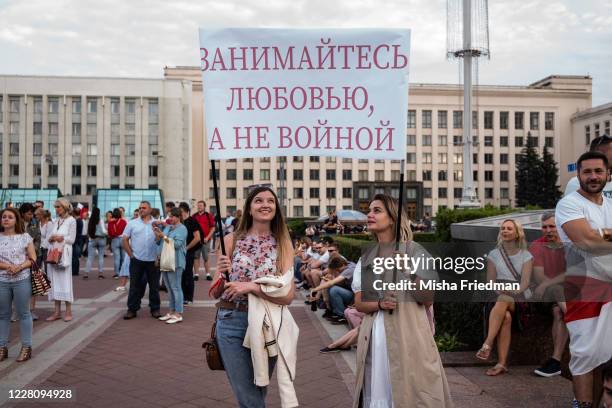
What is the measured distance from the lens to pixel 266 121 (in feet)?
13.4

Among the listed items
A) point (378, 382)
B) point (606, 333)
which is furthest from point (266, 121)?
point (606, 333)

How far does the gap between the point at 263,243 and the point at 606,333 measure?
7.24ft

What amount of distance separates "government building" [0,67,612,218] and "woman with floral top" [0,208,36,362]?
70.2 metres

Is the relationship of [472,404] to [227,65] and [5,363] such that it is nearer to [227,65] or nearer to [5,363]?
[227,65]

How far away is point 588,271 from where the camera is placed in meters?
3.61

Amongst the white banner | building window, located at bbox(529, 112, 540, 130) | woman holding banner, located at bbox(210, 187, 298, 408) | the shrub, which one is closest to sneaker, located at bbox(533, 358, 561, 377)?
the white banner

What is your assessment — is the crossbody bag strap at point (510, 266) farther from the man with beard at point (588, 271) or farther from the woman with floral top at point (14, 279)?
the woman with floral top at point (14, 279)

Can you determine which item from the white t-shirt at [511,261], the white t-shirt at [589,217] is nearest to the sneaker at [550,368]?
the white t-shirt at [511,261]

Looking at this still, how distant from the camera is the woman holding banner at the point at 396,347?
132 inches

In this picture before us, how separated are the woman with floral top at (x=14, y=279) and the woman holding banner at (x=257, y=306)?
12.9 feet

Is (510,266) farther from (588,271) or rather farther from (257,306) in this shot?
(257,306)

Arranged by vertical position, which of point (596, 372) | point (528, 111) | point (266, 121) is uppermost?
point (528, 111)

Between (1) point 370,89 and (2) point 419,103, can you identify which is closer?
(1) point 370,89

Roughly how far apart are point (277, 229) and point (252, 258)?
268mm
